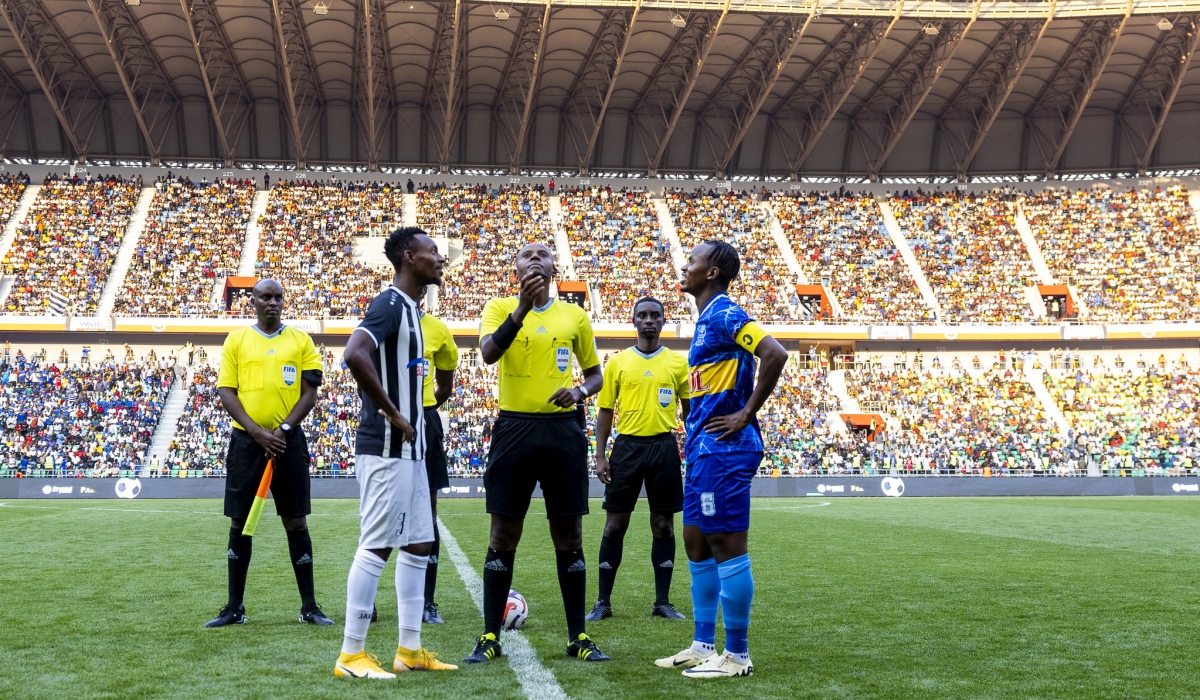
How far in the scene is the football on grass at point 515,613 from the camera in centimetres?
663

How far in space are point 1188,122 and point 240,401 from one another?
176ft

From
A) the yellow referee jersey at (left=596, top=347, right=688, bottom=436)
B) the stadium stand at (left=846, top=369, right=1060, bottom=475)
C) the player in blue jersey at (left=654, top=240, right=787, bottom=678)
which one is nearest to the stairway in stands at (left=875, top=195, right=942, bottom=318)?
the stadium stand at (left=846, top=369, right=1060, bottom=475)

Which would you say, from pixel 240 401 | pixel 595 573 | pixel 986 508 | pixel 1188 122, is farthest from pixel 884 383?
pixel 240 401

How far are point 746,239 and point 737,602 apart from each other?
41.0 m

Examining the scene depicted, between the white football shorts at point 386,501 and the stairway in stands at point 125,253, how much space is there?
120 feet

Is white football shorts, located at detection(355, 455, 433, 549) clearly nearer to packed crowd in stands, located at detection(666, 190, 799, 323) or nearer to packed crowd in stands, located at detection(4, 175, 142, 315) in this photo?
packed crowd in stands, located at detection(666, 190, 799, 323)

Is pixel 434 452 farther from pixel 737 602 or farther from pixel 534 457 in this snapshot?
pixel 737 602

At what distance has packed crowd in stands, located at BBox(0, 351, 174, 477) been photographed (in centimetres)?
2994

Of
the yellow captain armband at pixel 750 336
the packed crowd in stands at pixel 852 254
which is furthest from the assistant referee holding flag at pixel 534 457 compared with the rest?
the packed crowd in stands at pixel 852 254

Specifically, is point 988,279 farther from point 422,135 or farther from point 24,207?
point 24,207

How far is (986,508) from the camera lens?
22312 millimetres

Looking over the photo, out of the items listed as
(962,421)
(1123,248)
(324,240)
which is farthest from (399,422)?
(1123,248)

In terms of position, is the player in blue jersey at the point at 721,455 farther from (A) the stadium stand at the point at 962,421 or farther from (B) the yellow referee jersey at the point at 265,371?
(A) the stadium stand at the point at 962,421

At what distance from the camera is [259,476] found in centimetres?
680
